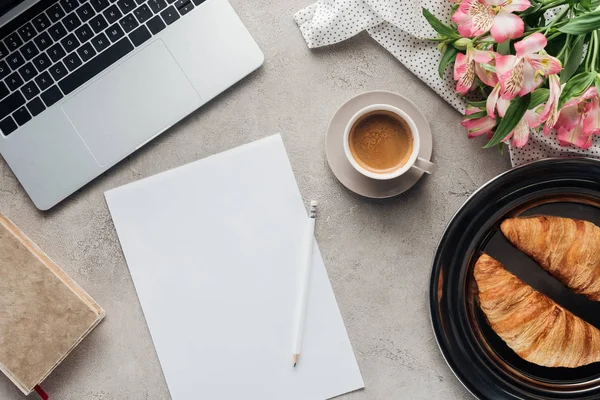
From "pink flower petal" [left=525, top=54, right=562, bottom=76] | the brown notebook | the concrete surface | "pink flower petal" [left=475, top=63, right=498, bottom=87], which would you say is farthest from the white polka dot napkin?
the brown notebook

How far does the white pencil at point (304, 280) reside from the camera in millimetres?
883

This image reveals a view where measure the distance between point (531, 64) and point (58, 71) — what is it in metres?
0.62

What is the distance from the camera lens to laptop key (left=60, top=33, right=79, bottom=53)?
83cm

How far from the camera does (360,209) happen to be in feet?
2.94

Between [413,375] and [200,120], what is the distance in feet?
1.65

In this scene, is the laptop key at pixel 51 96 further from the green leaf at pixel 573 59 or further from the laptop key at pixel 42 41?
the green leaf at pixel 573 59

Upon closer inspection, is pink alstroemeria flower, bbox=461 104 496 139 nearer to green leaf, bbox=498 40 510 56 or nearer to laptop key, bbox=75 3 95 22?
green leaf, bbox=498 40 510 56

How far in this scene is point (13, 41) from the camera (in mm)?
824

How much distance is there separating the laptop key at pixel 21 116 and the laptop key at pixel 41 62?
6 centimetres

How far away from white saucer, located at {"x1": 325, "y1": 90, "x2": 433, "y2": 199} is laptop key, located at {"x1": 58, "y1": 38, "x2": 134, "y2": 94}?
316mm

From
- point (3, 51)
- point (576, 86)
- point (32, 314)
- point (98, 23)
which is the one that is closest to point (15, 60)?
point (3, 51)

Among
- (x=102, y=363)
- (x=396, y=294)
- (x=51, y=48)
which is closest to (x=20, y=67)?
(x=51, y=48)

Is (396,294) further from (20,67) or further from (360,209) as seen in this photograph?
(20,67)

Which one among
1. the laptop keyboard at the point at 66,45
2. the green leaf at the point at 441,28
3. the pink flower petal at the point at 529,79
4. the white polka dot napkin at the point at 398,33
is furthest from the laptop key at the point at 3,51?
the pink flower petal at the point at 529,79
